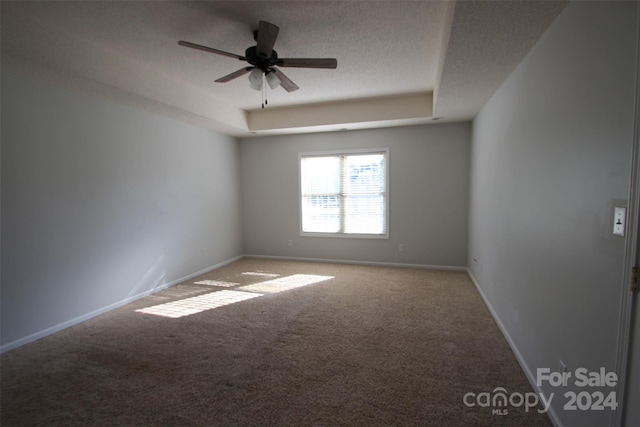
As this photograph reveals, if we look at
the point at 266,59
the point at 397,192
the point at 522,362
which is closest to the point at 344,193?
the point at 397,192

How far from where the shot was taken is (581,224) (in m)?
1.39

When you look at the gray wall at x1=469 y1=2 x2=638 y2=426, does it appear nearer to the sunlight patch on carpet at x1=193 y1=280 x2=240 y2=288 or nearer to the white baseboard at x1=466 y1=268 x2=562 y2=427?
the white baseboard at x1=466 y1=268 x2=562 y2=427

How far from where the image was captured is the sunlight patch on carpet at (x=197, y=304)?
10.3 feet

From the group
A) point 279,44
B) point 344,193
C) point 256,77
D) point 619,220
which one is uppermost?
point 279,44

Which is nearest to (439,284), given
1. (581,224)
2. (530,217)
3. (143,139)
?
(530,217)

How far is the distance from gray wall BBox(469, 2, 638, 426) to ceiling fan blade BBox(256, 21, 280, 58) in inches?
70.6

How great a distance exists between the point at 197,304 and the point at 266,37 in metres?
2.95

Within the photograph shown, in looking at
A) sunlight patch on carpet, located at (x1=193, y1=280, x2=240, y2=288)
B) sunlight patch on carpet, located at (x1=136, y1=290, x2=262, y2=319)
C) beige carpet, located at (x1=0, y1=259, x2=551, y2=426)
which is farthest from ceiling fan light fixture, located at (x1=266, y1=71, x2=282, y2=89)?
sunlight patch on carpet, located at (x1=193, y1=280, x2=240, y2=288)

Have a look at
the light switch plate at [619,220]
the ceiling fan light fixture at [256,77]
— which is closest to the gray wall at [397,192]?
the ceiling fan light fixture at [256,77]

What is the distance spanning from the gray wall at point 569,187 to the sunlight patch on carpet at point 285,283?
2.44m

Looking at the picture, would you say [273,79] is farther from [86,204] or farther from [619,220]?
[619,220]

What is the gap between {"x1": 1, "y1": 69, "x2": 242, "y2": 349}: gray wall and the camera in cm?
244

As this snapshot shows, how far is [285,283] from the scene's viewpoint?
13.4ft

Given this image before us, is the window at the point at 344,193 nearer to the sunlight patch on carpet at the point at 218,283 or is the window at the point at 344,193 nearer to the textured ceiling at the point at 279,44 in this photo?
the textured ceiling at the point at 279,44
